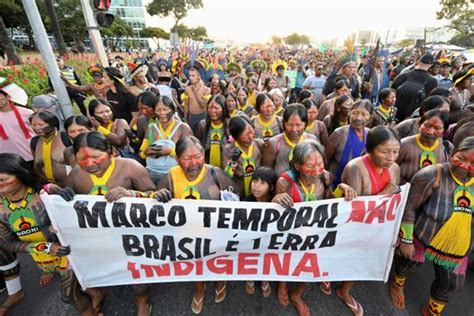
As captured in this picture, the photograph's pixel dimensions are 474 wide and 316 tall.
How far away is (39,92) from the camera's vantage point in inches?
351

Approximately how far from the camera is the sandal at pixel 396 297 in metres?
2.62

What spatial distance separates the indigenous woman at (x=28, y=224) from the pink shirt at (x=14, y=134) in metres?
1.91

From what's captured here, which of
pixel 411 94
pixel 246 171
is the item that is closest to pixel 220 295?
pixel 246 171

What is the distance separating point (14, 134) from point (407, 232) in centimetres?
487

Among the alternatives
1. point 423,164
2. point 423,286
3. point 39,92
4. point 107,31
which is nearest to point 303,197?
point 423,164

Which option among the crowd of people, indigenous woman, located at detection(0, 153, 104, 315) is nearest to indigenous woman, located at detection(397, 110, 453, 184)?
the crowd of people

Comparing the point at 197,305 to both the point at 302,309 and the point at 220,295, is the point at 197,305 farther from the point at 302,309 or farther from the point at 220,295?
the point at 302,309

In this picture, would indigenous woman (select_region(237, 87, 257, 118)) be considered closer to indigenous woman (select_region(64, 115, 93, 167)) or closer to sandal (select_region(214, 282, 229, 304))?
indigenous woman (select_region(64, 115, 93, 167))

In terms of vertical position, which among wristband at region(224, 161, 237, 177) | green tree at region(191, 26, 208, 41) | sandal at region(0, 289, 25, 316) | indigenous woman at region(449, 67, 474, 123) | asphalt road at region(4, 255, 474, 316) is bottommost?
asphalt road at region(4, 255, 474, 316)

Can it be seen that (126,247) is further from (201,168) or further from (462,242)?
(462,242)

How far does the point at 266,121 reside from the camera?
373cm

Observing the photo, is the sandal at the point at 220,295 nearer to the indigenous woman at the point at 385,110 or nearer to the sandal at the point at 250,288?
the sandal at the point at 250,288

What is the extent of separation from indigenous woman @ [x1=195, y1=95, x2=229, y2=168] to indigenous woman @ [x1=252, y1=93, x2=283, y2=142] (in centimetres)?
48

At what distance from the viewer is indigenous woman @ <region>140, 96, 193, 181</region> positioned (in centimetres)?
301
